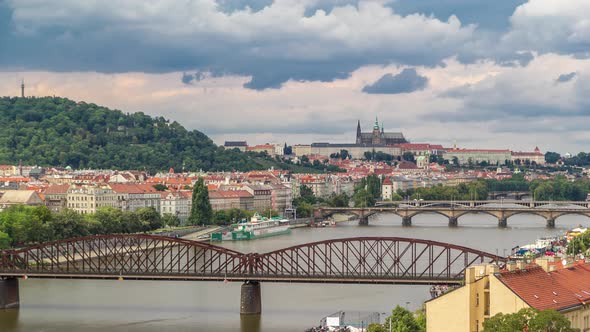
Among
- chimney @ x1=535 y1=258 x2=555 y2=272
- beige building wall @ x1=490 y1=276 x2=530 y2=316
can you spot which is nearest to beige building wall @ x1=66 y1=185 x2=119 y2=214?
chimney @ x1=535 y1=258 x2=555 y2=272

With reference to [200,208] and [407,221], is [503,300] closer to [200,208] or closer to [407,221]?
[200,208]

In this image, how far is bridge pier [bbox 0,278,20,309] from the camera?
38.7 m

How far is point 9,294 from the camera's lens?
3897cm

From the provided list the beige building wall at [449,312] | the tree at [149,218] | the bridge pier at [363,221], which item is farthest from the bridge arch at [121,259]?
the bridge pier at [363,221]

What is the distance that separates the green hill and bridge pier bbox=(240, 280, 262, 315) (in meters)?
93.6

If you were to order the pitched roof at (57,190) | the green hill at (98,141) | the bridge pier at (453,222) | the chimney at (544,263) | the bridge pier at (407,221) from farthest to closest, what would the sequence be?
the green hill at (98,141) < the bridge pier at (407,221) < the bridge pier at (453,222) < the pitched roof at (57,190) < the chimney at (544,263)

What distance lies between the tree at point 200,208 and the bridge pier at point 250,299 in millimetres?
44083

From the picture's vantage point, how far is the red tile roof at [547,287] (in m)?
21.8

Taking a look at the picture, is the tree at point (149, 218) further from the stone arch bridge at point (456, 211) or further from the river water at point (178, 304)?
the river water at point (178, 304)

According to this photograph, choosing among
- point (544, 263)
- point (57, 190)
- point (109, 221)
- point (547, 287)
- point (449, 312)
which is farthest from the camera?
point (57, 190)

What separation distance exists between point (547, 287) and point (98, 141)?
122m

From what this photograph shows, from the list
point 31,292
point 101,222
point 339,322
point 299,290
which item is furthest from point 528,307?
point 101,222

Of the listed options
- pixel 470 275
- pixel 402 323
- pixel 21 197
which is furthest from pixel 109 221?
pixel 470 275

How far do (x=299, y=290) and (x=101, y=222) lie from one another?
86.7 feet
